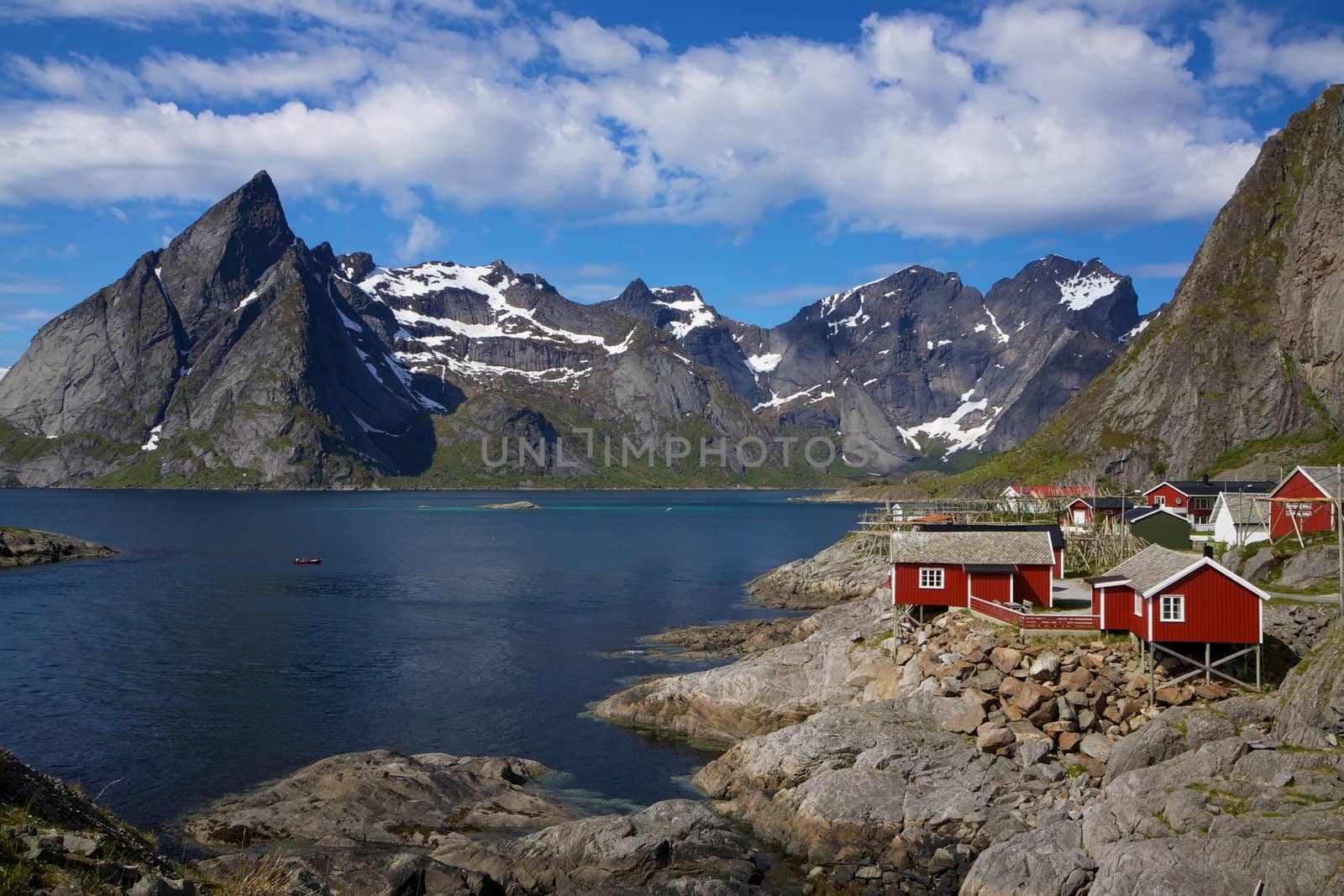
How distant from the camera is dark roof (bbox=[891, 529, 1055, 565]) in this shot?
50125 millimetres

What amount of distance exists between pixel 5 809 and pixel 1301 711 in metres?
34.8

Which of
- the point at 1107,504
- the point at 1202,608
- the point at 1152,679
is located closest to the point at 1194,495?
the point at 1107,504

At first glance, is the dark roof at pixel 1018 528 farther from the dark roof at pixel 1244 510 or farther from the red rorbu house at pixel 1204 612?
the red rorbu house at pixel 1204 612

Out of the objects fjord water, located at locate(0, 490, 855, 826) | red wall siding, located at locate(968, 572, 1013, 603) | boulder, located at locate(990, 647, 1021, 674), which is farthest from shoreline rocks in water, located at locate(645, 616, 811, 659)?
boulder, located at locate(990, 647, 1021, 674)

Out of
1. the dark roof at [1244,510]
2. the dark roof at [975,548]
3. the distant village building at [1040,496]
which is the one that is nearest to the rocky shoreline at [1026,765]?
the dark roof at [975,548]

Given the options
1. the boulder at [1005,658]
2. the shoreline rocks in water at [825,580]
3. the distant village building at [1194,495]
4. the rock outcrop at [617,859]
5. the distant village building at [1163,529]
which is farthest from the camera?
the distant village building at [1194,495]

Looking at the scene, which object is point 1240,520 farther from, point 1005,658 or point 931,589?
point 1005,658

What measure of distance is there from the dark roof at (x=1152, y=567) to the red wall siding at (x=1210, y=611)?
2.27 ft

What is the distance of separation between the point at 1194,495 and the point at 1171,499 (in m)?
2.30

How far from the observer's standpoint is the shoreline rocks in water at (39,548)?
4749 inches

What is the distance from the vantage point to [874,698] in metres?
46.6

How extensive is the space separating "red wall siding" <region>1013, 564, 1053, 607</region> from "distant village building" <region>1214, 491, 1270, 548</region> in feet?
69.4

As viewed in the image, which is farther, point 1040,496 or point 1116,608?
point 1040,496

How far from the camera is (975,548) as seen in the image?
51000 mm
